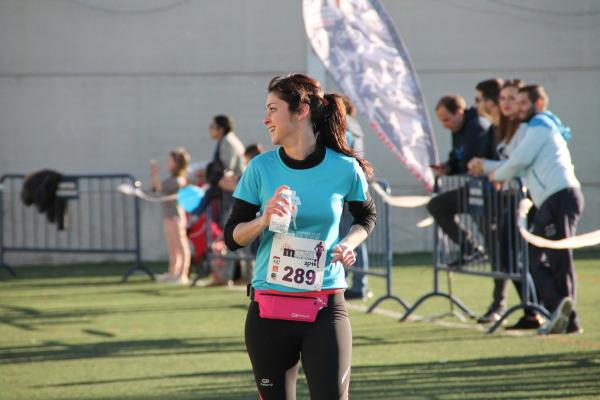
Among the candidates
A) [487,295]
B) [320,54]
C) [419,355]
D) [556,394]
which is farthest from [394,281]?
[556,394]

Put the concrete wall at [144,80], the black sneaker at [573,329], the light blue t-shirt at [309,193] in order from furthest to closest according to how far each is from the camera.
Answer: the concrete wall at [144,80]
the black sneaker at [573,329]
the light blue t-shirt at [309,193]

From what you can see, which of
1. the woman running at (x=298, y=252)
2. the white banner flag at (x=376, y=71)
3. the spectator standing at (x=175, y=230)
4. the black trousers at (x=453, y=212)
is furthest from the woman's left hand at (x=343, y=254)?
the spectator standing at (x=175, y=230)

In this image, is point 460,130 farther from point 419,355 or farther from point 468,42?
point 468,42

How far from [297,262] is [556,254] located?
5.48 meters

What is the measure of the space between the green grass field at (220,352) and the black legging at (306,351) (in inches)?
102

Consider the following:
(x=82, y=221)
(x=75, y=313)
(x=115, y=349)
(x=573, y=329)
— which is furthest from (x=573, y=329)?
(x=82, y=221)

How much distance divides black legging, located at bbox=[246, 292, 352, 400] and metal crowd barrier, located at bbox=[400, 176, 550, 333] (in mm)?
5323

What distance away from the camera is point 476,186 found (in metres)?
10.7

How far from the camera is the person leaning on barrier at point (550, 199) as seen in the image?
32.2ft

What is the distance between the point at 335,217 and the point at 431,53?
15.4 metres

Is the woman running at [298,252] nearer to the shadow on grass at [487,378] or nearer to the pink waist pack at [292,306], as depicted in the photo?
the pink waist pack at [292,306]

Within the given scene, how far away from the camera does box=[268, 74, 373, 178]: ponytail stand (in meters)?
5.05

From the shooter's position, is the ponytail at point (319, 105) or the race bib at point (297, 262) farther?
the ponytail at point (319, 105)

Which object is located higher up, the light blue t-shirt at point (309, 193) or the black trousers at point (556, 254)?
the light blue t-shirt at point (309, 193)
